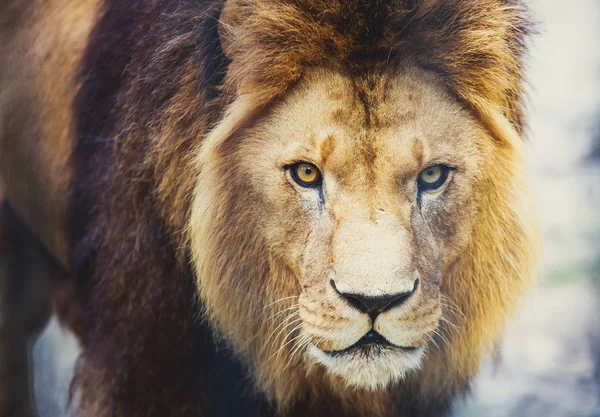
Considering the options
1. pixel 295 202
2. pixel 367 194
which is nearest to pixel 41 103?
pixel 295 202

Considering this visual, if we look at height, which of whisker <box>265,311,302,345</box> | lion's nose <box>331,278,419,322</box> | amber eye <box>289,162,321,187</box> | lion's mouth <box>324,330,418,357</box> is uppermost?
amber eye <box>289,162,321,187</box>

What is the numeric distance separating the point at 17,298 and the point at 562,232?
1259mm

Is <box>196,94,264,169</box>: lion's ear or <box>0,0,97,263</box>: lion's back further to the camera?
<box>0,0,97,263</box>: lion's back

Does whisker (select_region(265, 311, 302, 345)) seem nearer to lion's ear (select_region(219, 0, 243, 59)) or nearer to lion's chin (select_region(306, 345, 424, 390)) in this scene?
lion's chin (select_region(306, 345, 424, 390))

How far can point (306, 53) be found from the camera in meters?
1.08

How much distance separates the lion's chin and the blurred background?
25 centimetres

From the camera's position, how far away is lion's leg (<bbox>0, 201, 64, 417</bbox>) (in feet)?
5.69

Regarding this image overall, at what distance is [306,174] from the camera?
107cm

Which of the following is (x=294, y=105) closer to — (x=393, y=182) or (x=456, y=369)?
(x=393, y=182)

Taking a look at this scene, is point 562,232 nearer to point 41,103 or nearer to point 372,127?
point 372,127

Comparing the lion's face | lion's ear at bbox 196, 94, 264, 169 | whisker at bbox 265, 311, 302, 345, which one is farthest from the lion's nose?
lion's ear at bbox 196, 94, 264, 169

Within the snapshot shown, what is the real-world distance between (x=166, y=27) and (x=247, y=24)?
17cm

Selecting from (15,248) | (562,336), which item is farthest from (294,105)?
(15,248)

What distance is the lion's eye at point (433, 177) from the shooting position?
3.52 ft
